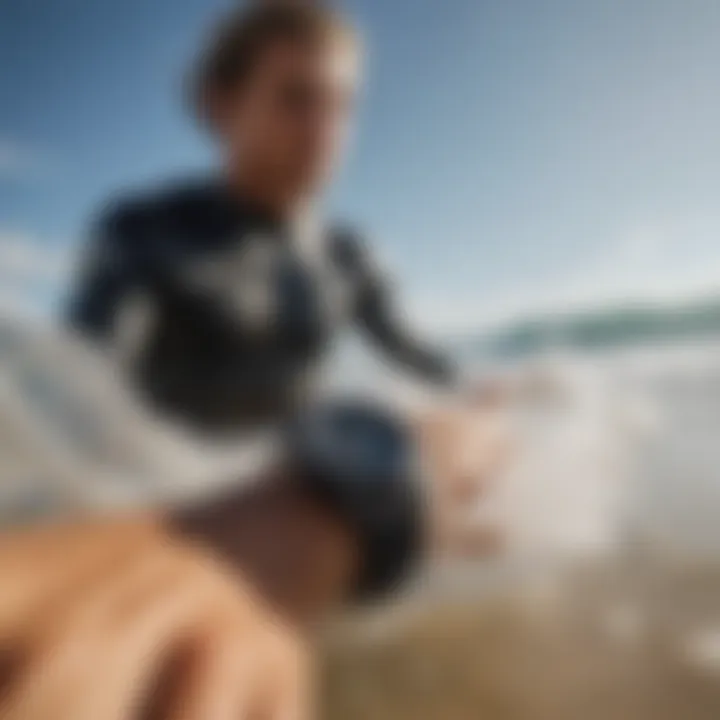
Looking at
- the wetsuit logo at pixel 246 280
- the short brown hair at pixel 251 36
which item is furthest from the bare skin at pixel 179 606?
the short brown hair at pixel 251 36

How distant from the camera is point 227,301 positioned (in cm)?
64

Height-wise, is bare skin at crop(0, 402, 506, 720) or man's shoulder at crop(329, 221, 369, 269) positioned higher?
man's shoulder at crop(329, 221, 369, 269)

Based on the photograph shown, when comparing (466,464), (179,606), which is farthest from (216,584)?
(466,464)

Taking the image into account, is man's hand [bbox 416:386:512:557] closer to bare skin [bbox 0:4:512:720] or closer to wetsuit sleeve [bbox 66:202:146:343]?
bare skin [bbox 0:4:512:720]

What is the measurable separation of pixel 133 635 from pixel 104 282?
232mm

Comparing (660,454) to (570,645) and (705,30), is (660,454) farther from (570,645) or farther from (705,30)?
(705,30)

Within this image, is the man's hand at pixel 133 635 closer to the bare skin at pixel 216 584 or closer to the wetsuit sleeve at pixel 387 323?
the bare skin at pixel 216 584

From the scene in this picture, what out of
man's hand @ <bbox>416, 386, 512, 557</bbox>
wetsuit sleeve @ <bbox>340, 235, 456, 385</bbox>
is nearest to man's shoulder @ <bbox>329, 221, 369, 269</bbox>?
wetsuit sleeve @ <bbox>340, 235, 456, 385</bbox>

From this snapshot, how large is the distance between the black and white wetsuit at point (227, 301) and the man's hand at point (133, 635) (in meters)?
0.10

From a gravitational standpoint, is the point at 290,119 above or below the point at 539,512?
above

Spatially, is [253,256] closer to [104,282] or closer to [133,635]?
[104,282]

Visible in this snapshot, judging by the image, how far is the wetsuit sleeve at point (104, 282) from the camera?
25.0 inches

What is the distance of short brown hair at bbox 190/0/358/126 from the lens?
67 centimetres

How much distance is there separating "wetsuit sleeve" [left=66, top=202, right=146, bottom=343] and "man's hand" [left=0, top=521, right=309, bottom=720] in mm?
133
